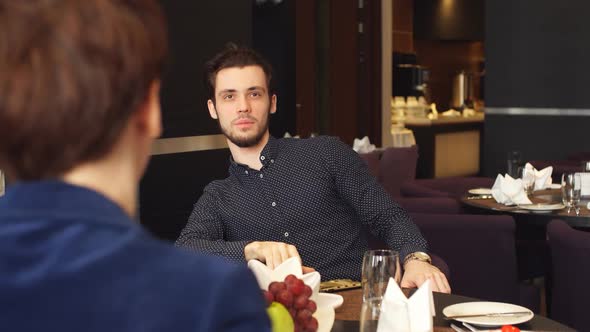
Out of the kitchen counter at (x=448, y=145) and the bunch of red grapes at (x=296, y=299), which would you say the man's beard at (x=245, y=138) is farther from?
the kitchen counter at (x=448, y=145)

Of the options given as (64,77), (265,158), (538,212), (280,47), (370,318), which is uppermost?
(280,47)

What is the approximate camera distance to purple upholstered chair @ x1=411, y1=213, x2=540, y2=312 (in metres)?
4.09

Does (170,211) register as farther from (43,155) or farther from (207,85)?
(43,155)

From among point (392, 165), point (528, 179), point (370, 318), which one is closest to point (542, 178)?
point (528, 179)

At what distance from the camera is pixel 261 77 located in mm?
3154

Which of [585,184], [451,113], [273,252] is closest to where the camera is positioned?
[273,252]

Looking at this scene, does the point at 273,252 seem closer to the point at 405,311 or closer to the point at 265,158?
the point at 405,311

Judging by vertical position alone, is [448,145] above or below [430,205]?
below

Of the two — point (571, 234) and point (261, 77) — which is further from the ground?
point (261, 77)

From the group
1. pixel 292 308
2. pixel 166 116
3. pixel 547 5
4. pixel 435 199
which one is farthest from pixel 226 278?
pixel 547 5

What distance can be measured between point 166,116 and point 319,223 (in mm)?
3206

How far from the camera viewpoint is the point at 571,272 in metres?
3.69

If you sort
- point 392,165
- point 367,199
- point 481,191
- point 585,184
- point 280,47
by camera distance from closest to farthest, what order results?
1. point 367,199
2. point 585,184
3. point 481,191
4. point 392,165
5. point 280,47

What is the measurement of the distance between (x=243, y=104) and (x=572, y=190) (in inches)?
85.7
